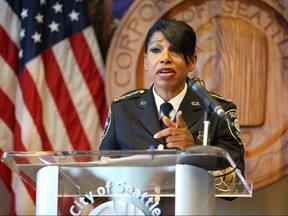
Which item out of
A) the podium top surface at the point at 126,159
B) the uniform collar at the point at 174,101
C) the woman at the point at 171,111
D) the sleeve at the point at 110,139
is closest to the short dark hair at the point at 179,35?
the woman at the point at 171,111

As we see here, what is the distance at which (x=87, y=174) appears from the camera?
1736mm

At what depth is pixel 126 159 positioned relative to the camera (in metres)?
1.66

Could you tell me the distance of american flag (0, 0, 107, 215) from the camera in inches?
143

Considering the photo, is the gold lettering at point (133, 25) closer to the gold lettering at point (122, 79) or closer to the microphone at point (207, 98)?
the gold lettering at point (122, 79)

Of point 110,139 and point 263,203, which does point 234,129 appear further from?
point 263,203

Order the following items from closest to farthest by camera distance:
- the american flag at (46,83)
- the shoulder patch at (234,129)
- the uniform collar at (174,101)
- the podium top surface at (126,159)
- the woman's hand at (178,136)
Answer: the podium top surface at (126,159) → the woman's hand at (178,136) → the shoulder patch at (234,129) → the uniform collar at (174,101) → the american flag at (46,83)

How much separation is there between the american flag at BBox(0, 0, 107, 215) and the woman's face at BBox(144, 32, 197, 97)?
144 centimetres

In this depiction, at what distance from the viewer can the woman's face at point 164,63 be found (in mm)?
2240

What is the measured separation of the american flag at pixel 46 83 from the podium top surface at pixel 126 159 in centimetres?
189

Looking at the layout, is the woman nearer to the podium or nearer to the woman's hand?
the woman's hand

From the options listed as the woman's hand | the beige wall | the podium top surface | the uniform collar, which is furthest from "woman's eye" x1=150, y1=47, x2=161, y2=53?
the beige wall

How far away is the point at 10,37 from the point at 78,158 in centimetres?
216

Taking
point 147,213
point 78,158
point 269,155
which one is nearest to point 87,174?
point 78,158

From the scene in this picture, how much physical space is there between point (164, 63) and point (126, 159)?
650mm
